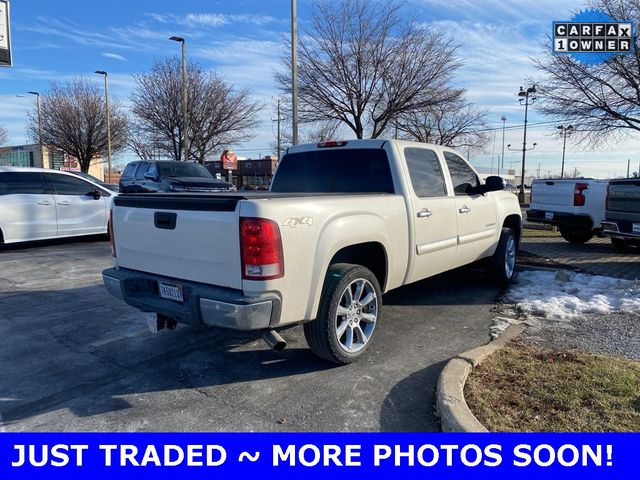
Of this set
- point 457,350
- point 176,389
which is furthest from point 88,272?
point 457,350

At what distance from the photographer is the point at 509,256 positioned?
7188 mm

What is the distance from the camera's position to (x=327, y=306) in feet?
12.7

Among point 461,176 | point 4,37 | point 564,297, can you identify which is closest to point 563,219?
point 564,297

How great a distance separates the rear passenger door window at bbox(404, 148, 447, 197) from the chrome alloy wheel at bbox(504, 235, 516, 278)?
202 cm

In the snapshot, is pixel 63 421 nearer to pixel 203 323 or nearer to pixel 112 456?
pixel 112 456

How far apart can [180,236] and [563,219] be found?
32.5 feet

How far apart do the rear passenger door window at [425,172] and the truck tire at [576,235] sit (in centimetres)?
736

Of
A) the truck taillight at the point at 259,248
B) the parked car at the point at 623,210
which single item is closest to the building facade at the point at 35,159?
the parked car at the point at 623,210

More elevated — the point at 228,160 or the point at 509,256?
the point at 228,160

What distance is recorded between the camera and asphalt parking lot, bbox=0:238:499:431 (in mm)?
3304

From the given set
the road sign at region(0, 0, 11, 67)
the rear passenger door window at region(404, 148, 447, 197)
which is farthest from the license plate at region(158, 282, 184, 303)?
the road sign at region(0, 0, 11, 67)

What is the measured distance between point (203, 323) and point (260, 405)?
70cm

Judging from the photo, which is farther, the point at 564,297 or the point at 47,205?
the point at 47,205

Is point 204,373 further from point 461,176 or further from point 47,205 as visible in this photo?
point 47,205
